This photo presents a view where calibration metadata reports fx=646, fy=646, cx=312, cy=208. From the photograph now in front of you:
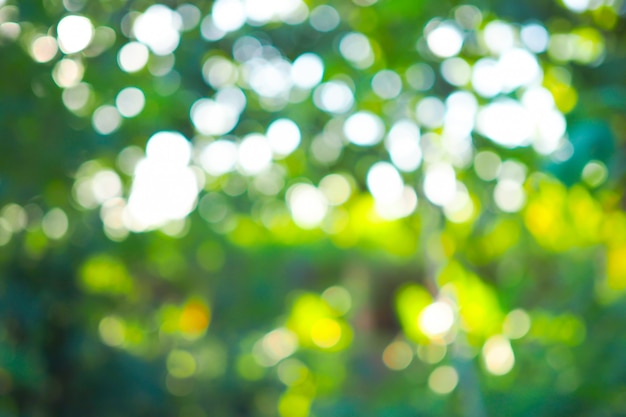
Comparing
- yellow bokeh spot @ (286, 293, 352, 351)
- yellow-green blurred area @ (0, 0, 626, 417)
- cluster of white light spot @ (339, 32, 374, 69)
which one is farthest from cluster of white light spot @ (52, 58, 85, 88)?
yellow bokeh spot @ (286, 293, 352, 351)

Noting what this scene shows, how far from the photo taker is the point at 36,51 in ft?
3.87

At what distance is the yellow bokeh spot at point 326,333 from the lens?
1.71 metres

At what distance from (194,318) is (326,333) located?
38.2 inches

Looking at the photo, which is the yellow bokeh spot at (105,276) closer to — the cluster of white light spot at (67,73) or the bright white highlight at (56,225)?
the bright white highlight at (56,225)

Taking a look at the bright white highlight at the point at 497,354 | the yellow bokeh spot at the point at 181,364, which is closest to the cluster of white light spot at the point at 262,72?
the bright white highlight at the point at 497,354

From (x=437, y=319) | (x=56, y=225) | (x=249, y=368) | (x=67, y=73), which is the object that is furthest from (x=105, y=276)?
(x=437, y=319)

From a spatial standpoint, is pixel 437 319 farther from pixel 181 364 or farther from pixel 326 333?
pixel 181 364

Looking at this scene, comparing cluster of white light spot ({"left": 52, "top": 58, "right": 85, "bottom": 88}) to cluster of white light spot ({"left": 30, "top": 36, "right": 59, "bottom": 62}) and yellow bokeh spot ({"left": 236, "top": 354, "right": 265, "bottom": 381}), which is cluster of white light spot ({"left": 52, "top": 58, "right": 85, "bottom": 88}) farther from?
yellow bokeh spot ({"left": 236, "top": 354, "right": 265, "bottom": 381})

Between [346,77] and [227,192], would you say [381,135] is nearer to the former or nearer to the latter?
[346,77]

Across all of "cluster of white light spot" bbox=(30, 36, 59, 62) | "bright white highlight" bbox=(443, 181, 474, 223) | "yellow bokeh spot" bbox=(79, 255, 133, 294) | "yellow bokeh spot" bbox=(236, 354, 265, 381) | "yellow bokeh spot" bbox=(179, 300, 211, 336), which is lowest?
"yellow bokeh spot" bbox=(236, 354, 265, 381)

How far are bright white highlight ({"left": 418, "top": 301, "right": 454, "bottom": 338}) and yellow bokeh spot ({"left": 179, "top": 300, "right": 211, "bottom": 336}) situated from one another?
124cm

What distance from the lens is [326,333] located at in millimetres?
1716

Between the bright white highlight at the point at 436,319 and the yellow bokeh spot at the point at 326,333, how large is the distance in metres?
0.34

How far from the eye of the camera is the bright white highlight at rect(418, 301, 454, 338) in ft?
4.60
